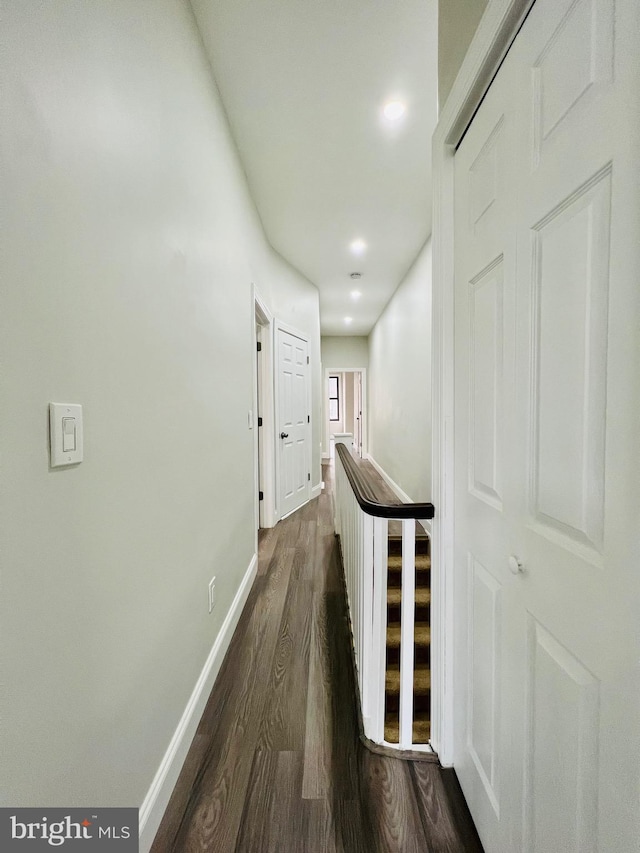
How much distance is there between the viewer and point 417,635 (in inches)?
78.0

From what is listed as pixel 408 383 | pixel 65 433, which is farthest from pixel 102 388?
pixel 408 383

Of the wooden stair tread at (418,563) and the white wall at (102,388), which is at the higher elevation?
the white wall at (102,388)

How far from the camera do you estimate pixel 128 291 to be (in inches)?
36.5

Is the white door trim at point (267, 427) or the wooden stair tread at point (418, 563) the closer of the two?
the wooden stair tread at point (418, 563)

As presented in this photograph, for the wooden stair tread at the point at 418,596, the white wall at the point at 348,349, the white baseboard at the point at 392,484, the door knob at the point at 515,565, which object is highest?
the white wall at the point at 348,349

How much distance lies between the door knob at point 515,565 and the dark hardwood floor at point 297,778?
86 centimetres

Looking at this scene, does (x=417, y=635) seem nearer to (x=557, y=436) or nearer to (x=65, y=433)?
(x=557, y=436)

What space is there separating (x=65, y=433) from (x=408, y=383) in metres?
3.80

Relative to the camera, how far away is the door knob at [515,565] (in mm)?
750

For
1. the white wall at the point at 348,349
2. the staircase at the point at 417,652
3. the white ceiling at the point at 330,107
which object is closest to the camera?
the white ceiling at the point at 330,107

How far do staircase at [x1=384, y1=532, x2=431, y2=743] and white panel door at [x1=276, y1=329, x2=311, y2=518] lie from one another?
161 cm

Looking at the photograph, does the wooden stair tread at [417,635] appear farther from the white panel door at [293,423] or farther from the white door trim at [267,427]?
the white panel door at [293,423]

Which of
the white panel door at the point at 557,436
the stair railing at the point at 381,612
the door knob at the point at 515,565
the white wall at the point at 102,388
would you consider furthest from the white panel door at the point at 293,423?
the door knob at the point at 515,565

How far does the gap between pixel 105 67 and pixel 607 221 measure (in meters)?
1.15
